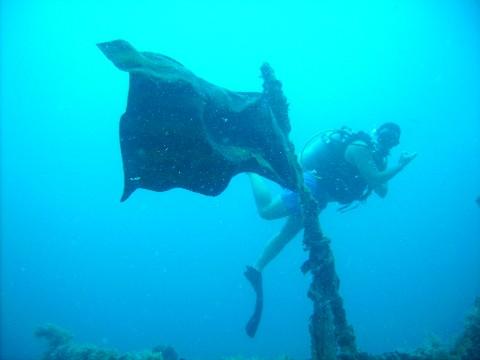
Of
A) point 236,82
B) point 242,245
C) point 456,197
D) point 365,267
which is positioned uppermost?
point 236,82

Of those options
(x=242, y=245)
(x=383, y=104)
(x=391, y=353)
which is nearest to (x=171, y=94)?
(x=391, y=353)

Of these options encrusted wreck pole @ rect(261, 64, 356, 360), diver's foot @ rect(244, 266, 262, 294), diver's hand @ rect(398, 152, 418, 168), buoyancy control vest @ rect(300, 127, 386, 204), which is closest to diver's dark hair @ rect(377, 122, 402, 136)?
diver's hand @ rect(398, 152, 418, 168)

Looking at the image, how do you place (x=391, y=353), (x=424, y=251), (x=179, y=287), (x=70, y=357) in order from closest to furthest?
(x=391, y=353), (x=70, y=357), (x=179, y=287), (x=424, y=251)

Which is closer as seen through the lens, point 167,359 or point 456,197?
point 167,359

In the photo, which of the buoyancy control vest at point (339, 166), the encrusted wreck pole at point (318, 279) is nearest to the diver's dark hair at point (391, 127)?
the buoyancy control vest at point (339, 166)

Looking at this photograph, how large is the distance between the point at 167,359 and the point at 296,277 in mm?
99446

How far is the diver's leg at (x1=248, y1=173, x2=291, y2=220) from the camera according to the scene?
27.0 feet

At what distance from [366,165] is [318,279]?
3109 mm

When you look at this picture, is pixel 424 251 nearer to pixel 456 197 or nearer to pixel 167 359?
pixel 456 197

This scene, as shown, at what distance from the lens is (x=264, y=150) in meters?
4.32

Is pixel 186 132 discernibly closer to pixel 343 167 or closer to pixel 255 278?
pixel 343 167

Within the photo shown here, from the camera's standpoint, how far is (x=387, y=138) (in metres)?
7.82

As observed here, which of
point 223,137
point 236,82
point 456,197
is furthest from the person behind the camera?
point 456,197

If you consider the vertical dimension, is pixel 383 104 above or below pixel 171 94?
above
